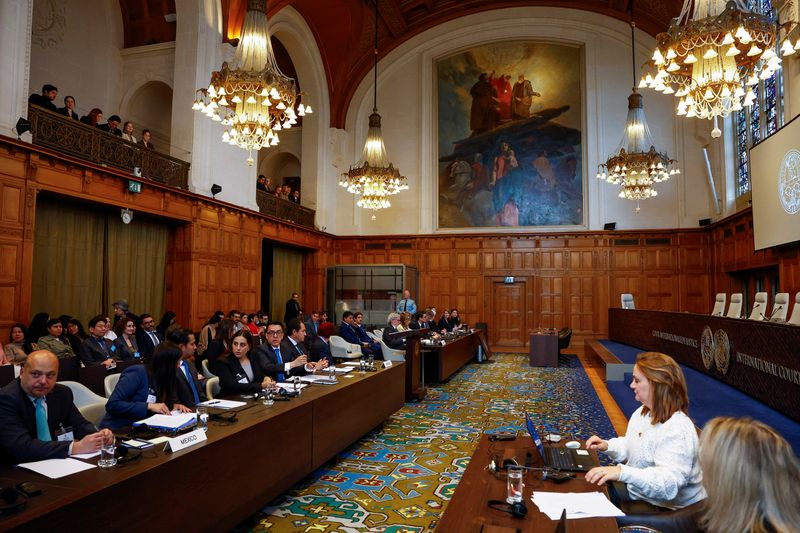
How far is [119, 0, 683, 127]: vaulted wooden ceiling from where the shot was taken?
48.3 ft

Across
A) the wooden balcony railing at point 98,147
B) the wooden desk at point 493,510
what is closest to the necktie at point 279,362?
the wooden desk at point 493,510

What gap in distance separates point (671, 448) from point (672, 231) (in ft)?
48.2

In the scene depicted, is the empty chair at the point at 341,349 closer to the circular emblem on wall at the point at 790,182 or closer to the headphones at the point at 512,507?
the headphones at the point at 512,507

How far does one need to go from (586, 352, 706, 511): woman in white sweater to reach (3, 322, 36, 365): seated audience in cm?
703

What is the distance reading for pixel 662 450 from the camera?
2311 mm

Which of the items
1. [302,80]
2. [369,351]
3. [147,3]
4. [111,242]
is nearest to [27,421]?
[369,351]

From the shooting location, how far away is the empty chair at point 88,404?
12.0 feet

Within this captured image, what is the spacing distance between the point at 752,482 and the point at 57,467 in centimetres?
284

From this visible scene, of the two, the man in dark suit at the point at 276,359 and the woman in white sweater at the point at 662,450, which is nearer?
the woman in white sweater at the point at 662,450

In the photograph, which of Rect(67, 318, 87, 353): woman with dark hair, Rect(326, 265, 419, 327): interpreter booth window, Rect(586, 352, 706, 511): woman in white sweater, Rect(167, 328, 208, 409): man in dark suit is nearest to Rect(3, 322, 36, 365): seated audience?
Rect(67, 318, 87, 353): woman with dark hair

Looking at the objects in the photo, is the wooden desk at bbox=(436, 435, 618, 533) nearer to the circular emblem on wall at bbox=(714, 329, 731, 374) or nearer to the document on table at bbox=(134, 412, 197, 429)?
the document on table at bbox=(134, 412, 197, 429)

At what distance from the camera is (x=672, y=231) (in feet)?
49.6

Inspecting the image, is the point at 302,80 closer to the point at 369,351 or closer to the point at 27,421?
the point at 369,351

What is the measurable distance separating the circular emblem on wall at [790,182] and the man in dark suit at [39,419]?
32.1 ft
